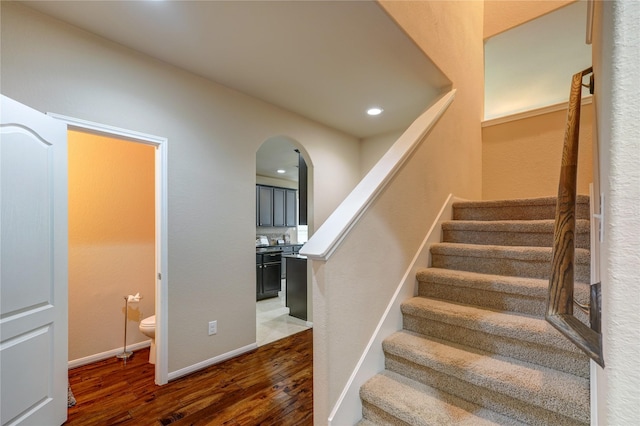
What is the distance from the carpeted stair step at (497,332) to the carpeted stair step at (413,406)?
31 centimetres

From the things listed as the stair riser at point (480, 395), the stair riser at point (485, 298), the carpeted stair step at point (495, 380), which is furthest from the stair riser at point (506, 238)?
the stair riser at point (480, 395)

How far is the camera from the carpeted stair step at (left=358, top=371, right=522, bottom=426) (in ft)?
4.20

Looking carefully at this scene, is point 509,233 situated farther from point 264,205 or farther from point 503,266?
point 264,205

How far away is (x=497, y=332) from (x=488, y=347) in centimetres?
10

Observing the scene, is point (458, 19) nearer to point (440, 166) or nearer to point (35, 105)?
point (440, 166)

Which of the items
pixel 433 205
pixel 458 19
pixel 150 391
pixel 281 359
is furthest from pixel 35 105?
pixel 458 19

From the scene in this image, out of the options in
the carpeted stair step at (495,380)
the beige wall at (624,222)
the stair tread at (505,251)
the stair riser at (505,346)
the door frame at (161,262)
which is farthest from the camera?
the door frame at (161,262)

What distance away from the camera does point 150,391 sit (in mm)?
2125

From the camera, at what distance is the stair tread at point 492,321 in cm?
134

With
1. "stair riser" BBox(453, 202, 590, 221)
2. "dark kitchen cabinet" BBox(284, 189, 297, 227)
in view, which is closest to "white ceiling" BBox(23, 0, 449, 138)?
"stair riser" BBox(453, 202, 590, 221)

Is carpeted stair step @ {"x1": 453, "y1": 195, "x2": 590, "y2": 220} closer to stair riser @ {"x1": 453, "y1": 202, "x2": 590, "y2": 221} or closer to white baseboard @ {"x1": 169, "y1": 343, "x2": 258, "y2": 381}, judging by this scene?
stair riser @ {"x1": 453, "y1": 202, "x2": 590, "y2": 221}

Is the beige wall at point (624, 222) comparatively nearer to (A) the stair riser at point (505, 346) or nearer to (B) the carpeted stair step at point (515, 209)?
(A) the stair riser at point (505, 346)

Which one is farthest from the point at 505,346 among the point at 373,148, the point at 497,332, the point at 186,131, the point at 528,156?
the point at 373,148

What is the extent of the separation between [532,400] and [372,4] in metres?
2.20
